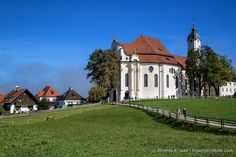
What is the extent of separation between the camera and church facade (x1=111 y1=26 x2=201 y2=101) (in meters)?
83.9

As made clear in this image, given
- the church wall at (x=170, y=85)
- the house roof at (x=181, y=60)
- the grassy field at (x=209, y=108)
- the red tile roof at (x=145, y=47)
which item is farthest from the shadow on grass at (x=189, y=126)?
the house roof at (x=181, y=60)

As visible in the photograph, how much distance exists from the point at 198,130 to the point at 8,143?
18614 mm

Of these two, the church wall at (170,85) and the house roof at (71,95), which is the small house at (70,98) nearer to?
the house roof at (71,95)

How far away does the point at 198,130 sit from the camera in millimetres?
35844

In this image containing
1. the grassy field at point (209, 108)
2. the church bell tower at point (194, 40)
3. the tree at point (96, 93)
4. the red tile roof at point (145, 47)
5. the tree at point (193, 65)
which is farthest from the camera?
the church bell tower at point (194, 40)

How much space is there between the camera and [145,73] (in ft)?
284

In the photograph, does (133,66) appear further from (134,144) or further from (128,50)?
(134,144)

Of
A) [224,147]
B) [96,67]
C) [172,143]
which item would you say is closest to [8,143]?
[172,143]

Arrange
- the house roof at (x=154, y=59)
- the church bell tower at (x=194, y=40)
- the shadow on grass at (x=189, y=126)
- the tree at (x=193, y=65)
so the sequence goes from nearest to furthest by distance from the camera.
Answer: the shadow on grass at (x=189, y=126)
the house roof at (x=154, y=59)
the tree at (x=193, y=65)
the church bell tower at (x=194, y=40)

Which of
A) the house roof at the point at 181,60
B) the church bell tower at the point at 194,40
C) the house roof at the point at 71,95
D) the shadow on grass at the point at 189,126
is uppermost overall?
the church bell tower at the point at 194,40

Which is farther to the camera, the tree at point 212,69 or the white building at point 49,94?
the white building at point 49,94

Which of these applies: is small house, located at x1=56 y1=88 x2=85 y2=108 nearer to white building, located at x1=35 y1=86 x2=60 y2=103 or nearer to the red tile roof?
white building, located at x1=35 y1=86 x2=60 y2=103

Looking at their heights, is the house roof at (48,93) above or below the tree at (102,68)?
below

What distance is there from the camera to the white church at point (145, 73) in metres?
83.9
